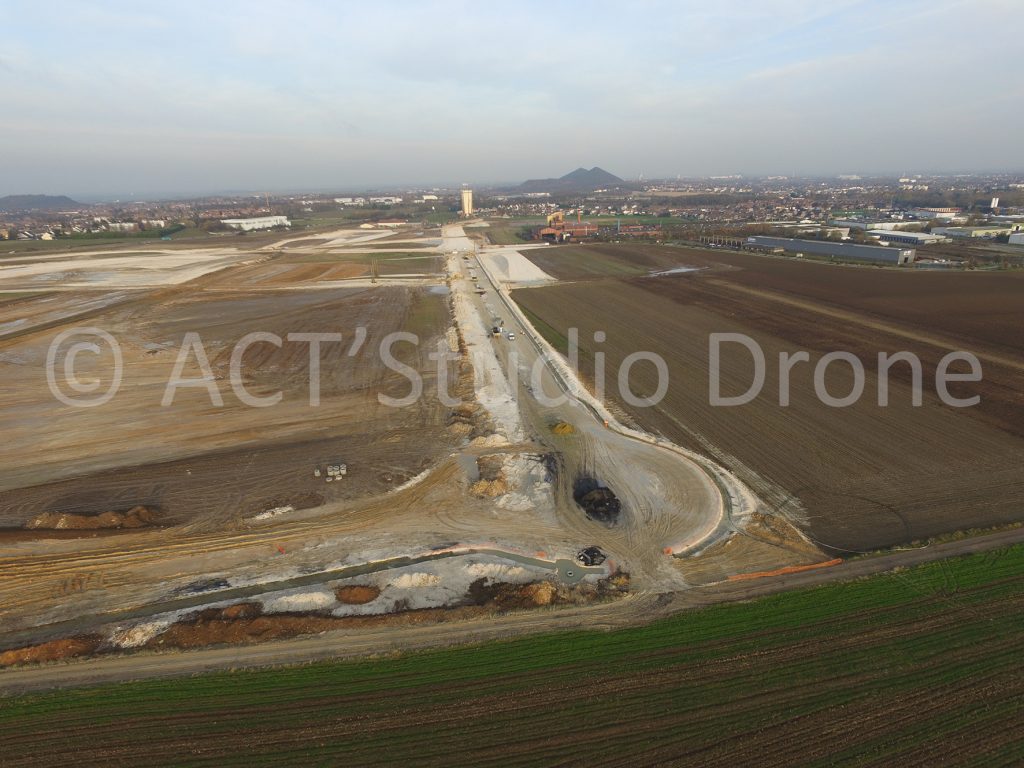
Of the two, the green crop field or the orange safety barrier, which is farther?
the orange safety barrier

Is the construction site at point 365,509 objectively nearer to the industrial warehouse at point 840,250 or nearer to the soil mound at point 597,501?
the soil mound at point 597,501

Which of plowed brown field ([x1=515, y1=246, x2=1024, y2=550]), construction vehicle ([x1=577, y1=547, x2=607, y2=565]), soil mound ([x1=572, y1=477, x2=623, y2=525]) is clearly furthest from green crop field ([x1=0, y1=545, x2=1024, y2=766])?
soil mound ([x1=572, y1=477, x2=623, y2=525])

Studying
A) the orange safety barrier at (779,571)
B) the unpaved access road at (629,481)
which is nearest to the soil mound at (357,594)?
the unpaved access road at (629,481)

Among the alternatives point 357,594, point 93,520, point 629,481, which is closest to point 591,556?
point 629,481

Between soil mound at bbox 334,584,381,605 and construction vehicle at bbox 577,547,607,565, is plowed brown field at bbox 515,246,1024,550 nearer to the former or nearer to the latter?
construction vehicle at bbox 577,547,607,565

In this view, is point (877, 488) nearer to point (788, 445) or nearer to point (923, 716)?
point (788, 445)

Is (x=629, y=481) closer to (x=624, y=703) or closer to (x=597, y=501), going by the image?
(x=597, y=501)

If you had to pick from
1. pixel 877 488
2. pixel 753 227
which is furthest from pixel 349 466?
pixel 753 227
